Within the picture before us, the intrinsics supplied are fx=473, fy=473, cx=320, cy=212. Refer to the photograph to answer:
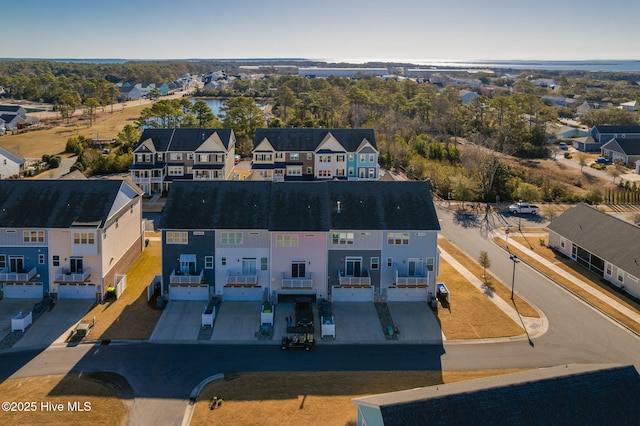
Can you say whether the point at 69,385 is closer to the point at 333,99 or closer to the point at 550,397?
the point at 550,397

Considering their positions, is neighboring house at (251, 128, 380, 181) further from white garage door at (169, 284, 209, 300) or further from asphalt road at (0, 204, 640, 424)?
asphalt road at (0, 204, 640, 424)

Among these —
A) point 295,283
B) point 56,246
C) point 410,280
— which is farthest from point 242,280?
point 56,246

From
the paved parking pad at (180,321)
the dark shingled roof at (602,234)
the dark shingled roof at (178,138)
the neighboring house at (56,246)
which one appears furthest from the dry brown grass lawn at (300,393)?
the dark shingled roof at (178,138)

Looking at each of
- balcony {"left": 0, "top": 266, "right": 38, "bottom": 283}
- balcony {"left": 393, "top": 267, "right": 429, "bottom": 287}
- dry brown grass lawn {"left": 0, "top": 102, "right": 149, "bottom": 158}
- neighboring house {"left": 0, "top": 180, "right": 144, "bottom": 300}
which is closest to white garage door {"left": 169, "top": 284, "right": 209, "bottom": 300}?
neighboring house {"left": 0, "top": 180, "right": 144, "bottom": 300}

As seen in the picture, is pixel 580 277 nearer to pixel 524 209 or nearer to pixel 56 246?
pixel 524 209

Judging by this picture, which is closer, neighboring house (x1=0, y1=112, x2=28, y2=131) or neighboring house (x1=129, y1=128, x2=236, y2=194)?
neighboring house (x1=129, y1=128, x2=236, y2=194)

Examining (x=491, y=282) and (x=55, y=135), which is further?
(x=55, y=135)
